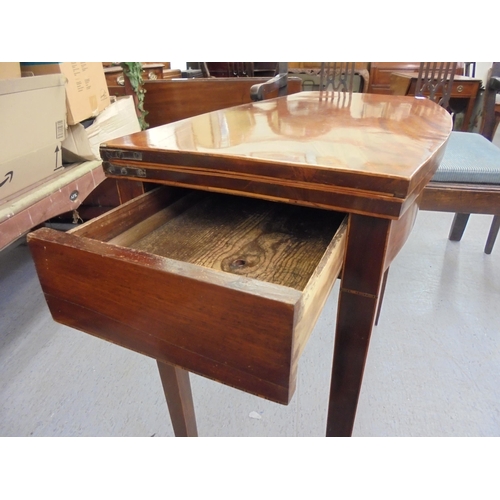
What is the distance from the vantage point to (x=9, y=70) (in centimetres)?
113

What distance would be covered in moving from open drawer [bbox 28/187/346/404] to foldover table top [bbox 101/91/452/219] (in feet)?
0.21

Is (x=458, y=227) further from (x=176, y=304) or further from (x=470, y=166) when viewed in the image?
(x=176, y=304)

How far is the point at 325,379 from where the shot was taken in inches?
38.4

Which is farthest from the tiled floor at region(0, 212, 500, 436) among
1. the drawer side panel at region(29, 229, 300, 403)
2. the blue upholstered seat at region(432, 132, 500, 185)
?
the drawer side panel at region(29, 229, 300, 403)

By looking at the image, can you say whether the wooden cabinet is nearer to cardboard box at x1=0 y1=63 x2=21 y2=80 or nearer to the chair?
the chair

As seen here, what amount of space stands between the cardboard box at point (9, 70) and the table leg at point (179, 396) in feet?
3.33

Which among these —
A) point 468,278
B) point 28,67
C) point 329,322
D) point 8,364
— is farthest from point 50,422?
point 468,278

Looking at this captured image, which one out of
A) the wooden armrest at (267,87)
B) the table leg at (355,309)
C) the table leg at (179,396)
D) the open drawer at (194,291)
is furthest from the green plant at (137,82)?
the table leg at (355,309)

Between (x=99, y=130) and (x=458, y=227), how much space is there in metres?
1.55

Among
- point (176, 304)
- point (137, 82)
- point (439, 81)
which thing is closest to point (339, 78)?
point (439, 81)

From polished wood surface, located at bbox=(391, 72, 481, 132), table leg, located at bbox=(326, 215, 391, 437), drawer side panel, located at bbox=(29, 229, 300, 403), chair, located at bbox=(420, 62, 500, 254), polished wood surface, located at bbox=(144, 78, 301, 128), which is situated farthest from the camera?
polished wood surface, located at bbox=(391, 72, 481, 132)

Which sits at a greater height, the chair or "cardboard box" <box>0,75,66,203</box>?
"cardboard box" <box>0,75,66,203</box>

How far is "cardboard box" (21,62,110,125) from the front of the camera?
1.24 metres

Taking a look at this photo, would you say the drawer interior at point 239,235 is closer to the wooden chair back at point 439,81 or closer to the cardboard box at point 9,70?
the cardboard box at point 9,70
